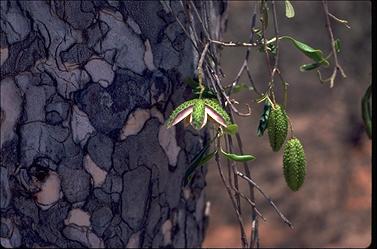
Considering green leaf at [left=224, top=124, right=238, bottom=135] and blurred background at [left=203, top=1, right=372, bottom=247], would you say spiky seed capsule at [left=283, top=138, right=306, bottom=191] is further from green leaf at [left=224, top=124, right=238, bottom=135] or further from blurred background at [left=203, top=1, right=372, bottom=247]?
blurred background at [left=203, top=1, right=372, bottom=247]

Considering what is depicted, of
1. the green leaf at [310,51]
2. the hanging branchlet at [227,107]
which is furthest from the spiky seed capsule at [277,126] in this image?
the green leaf at [310,51]

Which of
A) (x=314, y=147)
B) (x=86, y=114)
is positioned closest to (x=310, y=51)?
(x=86, y=114)

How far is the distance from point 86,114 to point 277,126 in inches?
10.7

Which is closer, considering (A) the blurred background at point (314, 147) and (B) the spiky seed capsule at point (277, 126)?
(B) the spiky seed capsule at point (277, 126)

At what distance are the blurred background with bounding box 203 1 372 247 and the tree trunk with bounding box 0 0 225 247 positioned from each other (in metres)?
1.96

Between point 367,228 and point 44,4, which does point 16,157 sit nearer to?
point 44,4

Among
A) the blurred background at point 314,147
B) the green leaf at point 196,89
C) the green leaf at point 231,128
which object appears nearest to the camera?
the green leaf at point 231,128

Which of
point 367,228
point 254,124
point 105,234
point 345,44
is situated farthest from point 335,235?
point 105,234

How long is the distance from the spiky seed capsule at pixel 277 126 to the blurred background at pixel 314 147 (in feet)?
6.65

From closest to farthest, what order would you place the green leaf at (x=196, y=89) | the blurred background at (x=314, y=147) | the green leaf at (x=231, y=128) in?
the green leaf at (x=231, y=128), the green leaf at (x=196, y=89), the blurred background at (x=314, y=147)

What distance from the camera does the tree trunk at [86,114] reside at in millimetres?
1050

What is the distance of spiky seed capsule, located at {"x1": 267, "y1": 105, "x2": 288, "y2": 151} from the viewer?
3.32ft

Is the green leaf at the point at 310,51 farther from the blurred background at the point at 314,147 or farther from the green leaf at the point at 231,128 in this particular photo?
the blurred background at the point at 314,147

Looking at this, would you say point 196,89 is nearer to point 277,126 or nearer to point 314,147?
point 277,126
